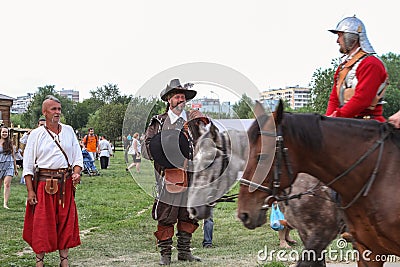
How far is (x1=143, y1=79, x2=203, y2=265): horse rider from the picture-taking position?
7.00 meters

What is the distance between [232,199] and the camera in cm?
523

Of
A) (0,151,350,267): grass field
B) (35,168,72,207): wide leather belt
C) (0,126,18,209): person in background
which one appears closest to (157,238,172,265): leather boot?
(0,151,350,267): grass field

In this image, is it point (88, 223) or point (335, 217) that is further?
point (88, 223)

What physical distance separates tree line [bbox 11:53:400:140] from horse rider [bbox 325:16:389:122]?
2.20 feet

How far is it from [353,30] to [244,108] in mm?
1421

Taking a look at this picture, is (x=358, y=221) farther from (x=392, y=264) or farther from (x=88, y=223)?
(x=88, y=223)

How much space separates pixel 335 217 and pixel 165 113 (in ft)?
9.45

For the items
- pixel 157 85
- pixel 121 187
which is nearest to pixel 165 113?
pixel 157 85

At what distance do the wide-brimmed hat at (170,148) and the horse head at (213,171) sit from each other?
879 mm

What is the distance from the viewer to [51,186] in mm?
6551

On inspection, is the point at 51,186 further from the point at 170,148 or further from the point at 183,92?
the point at 183,92

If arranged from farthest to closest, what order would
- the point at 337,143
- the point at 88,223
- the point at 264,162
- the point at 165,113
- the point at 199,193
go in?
the point at 88,223 → the point at 165,113 → the point at 199,193 → the point at 337,143 → the point at 264,162

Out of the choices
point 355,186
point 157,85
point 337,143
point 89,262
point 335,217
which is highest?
point 157,85

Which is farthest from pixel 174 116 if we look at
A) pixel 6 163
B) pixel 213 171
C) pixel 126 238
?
pixel 6 163
